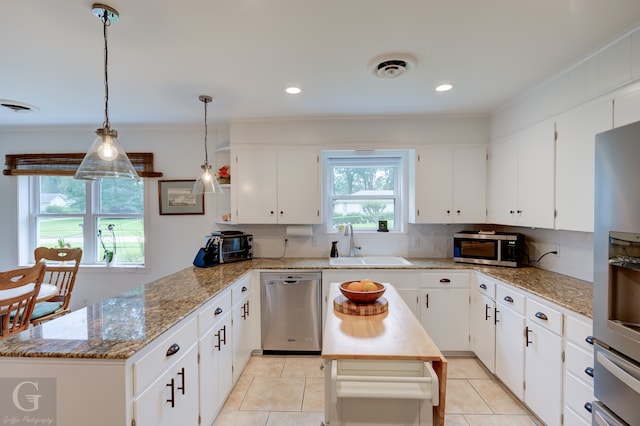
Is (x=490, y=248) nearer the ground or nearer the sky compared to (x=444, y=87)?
nearer the ground

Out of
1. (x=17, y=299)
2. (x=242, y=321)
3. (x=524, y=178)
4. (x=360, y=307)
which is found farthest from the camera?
(x=242, y=321)

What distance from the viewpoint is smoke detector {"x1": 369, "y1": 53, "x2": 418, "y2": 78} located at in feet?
6.57

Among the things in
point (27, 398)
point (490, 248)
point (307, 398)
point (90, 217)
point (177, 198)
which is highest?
point (177, 198)

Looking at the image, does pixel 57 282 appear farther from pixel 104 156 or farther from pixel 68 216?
pixel 104 156

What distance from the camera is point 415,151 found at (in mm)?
3311

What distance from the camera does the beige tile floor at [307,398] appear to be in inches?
84.4

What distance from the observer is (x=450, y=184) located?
329 cm

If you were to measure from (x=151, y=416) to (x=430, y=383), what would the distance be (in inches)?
49.4

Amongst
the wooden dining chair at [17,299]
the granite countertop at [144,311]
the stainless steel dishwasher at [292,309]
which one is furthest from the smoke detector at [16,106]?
the stainless steel dishwasher at [292,309]

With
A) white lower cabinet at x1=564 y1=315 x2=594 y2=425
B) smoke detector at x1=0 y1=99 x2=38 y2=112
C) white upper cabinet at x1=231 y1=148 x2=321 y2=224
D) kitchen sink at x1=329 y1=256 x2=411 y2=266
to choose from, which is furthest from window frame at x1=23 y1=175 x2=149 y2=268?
white lower cabinet at x1=564 y1=315 x2=594 y2=425

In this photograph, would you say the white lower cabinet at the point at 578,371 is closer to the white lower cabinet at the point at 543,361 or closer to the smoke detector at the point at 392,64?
the white lower cabinet at the point at 543,361

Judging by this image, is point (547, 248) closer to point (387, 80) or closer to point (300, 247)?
point (387, 80)

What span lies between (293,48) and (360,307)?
1.70m

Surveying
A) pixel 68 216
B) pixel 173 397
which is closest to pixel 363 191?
pixel 173 397
